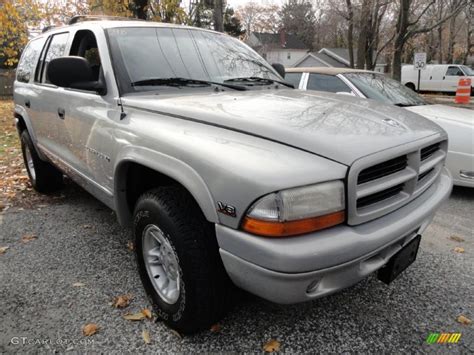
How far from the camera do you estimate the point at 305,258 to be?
1602 millimetres

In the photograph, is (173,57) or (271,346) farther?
(173,57)

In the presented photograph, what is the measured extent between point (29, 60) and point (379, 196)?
4.40m

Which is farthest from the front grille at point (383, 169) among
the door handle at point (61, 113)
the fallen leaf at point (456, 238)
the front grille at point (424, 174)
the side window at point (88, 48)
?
the door handle at point (61, 113)

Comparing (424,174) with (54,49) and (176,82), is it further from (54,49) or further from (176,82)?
(54,49)

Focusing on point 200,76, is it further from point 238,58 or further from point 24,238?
point 24,238

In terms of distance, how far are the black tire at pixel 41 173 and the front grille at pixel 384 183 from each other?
4063 millimetres

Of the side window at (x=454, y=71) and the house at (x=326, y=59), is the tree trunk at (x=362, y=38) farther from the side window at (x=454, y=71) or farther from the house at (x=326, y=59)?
the house at (x=326, y=59)

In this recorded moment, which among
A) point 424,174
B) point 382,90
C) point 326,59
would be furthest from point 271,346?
point 326,59

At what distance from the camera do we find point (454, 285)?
282 centimetres

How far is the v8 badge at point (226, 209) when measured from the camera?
1691 millimetres

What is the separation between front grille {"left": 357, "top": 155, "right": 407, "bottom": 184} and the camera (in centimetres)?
184

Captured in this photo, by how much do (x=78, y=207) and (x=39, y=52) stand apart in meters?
1.78

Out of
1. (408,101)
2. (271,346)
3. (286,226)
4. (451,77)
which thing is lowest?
(271,346)

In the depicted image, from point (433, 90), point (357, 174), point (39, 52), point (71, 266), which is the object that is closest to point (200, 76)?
point (357, 174)
